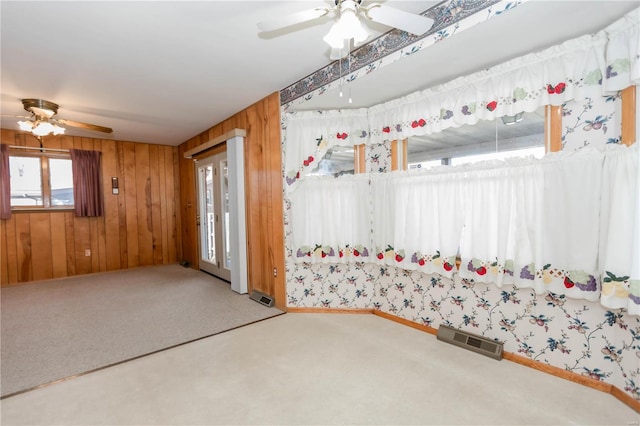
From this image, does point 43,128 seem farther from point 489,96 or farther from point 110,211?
point 489,96

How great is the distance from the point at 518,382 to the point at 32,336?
13.0ft

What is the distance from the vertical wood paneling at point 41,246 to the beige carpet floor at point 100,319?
Answer: 23cm

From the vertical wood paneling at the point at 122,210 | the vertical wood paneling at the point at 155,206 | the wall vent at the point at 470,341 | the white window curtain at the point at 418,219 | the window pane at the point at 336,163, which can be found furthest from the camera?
the vertical wood paneling at the point at 155,206

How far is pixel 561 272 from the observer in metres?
1.88

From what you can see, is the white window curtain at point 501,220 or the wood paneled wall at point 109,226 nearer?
the white window curtain at point 501,220

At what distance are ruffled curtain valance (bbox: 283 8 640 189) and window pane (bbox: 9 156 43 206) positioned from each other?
169 inches

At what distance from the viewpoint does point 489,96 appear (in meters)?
2.18

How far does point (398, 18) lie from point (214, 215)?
13.0 ft

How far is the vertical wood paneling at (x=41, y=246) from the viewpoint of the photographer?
4.52 meters

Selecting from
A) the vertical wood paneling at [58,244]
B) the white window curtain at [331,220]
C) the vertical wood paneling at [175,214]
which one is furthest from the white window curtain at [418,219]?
the vertical wood paneling at [58,244]

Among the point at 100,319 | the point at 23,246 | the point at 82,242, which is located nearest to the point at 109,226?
the point at 82,242

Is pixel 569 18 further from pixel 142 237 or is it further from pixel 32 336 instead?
pixel 142 237

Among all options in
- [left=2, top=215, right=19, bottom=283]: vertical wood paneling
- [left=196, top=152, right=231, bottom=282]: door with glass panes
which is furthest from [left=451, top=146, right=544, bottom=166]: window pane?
[left=2, top=215, right=19, bottom=283]: vertical wood paneling

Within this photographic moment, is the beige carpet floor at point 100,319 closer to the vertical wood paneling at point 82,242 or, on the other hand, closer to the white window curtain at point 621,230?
the vertical wood paneling at point 82,242
